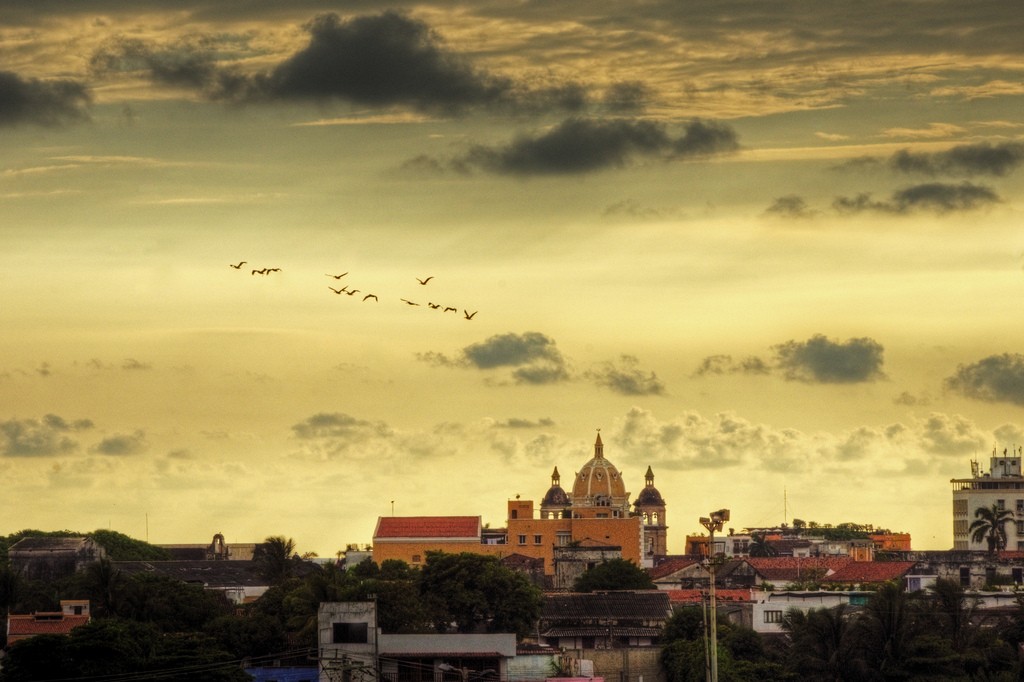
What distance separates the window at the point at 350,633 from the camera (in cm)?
9162

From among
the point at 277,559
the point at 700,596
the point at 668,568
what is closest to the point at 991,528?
the point at 668,568

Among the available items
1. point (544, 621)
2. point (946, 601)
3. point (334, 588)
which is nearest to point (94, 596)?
point (334, 588)

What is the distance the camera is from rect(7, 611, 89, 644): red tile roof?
10012 centimetres

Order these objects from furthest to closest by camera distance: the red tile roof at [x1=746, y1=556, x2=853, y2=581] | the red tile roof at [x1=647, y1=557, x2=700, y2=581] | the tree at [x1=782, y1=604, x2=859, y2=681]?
the red tile roof at [x1=647, y1=557, x2=700, y2=581]
the red tile roof at [x1=746, y1=556, x2=853, y2=581]
the tree at [x1=782, y1=604, x2=859, y2=681]

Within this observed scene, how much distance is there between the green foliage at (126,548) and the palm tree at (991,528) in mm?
72271

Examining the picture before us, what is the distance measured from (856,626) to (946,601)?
28.8ft

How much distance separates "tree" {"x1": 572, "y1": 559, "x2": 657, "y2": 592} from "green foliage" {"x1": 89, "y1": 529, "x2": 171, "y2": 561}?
5014cm

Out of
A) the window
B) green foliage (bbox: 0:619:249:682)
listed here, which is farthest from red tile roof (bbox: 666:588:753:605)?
green foliage (bbox: 0:619:249:682)

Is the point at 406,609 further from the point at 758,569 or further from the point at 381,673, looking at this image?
the point at 758,569

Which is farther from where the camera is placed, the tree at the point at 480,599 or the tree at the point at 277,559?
the tree at the point at 277,559

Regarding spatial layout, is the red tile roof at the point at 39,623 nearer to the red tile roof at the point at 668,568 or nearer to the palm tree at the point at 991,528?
the red tile roof at the point at 668,568

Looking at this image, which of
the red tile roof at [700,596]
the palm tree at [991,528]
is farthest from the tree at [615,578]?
the palm tree at [991,528]

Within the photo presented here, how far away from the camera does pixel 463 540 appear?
197000mm

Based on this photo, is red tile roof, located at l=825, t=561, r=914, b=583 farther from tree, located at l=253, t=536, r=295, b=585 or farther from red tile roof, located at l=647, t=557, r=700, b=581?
tree, located at l=253, t=536, r=295, b=585
